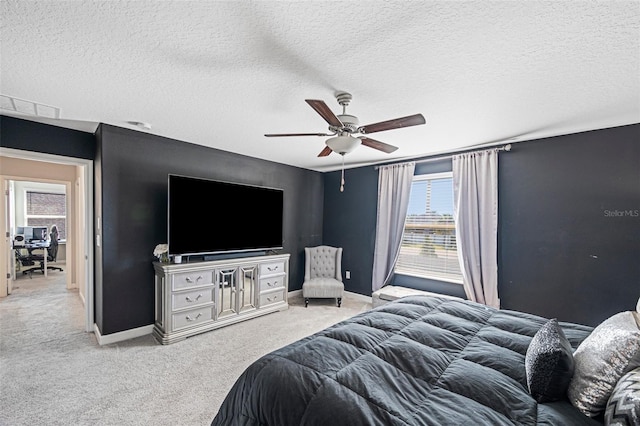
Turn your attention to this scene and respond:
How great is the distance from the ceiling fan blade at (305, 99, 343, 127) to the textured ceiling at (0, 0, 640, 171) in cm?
25

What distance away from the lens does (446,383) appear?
51.9 inches

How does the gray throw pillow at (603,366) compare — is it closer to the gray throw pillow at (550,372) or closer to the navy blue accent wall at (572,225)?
the gray throw pillow at (550,372)

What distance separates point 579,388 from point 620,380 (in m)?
0.15

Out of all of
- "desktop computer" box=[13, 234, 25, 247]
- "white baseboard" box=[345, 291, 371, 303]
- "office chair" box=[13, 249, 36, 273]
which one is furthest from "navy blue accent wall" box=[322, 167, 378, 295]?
"desktop computer" box=[13, 234, 25, 247]

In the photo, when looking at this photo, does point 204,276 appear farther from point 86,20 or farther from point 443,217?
point 443,217

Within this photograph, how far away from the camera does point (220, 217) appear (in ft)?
12.5

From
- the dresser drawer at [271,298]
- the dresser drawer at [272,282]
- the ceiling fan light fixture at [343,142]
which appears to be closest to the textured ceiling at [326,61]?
the ceiling fan light fixture at [343,142]

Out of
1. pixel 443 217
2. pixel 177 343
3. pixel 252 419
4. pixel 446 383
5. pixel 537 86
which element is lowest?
pixel 177 343

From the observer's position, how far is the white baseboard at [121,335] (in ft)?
10.2

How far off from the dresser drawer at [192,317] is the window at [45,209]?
6784mm

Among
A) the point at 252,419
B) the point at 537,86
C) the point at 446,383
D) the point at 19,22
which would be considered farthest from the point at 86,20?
the point at 537,86

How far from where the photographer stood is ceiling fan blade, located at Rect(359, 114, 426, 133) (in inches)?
77.0

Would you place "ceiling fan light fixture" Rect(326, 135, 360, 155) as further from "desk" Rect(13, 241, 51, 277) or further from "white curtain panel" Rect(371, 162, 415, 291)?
"desk" Rect(13, 241, 51, 277)

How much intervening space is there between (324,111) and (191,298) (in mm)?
2743
